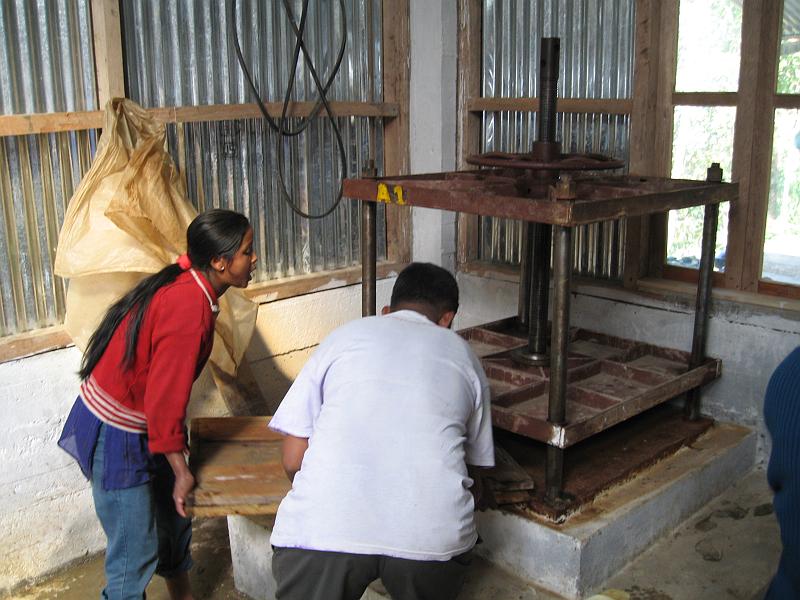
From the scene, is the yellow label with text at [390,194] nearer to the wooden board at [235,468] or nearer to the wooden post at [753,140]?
the wooden board at [235,468]

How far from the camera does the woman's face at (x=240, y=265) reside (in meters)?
2.75

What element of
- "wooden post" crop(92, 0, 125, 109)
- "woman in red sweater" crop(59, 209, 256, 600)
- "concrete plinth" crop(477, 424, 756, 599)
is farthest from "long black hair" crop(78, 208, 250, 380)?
"concrete plinth" crop(477, 424, 756, 599)

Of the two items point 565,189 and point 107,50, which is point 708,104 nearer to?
point 565,189

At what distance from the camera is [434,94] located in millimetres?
4711

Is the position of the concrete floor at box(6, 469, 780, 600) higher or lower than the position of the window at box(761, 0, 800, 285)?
lower

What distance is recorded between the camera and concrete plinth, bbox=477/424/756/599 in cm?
300

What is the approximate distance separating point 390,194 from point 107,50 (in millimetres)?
1307

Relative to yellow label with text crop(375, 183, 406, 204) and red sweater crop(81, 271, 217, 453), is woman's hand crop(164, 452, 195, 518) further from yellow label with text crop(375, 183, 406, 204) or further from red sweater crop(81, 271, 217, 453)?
yellow label with text crop(375, 183, 406, 204)

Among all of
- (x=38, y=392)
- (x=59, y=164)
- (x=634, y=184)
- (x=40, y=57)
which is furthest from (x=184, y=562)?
(x=634, y=184)

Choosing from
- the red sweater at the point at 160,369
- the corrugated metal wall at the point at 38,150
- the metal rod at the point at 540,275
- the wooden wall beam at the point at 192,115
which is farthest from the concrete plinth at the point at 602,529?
the wooden wall beam at the point at 192,115

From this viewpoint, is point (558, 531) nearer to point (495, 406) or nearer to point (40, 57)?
point (495, 406)

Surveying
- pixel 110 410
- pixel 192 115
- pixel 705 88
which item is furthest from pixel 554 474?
pixel 192 115

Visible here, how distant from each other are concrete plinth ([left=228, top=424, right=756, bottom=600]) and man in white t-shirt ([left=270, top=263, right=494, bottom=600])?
2.59 ft

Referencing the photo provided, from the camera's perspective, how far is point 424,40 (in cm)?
471
